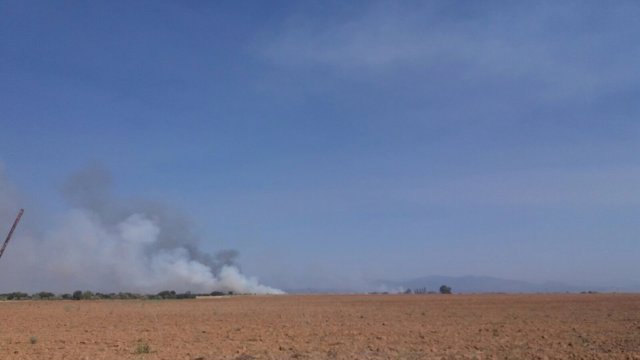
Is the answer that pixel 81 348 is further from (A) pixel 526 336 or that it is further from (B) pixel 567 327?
(B) pixel 567 327

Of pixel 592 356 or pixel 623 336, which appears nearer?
pixel 592 356

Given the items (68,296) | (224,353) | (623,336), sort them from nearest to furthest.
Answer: (224,353) < (623,336) < (68,296)

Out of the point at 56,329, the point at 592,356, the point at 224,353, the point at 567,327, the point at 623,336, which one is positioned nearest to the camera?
the point at 592,356

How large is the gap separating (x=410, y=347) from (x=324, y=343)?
14.6 ft

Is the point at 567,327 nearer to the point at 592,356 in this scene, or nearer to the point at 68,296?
the point at 592,356

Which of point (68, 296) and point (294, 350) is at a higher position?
point (68, 296)

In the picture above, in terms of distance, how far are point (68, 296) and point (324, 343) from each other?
384 ft

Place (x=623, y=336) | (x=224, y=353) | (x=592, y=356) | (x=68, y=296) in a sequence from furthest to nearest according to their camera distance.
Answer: (x=68, y=296) → (x=623, y=336) → (x=224, y=353) → (x=592, y=356)

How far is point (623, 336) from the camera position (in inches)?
1453

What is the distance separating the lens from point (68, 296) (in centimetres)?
13938

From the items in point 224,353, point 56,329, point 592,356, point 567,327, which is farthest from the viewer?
point 56,329

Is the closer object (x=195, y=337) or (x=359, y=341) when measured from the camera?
(x=359, y=341)

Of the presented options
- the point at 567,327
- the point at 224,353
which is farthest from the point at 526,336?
the point at 224,353

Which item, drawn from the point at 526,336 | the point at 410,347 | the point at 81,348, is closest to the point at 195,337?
the point at 81,348
